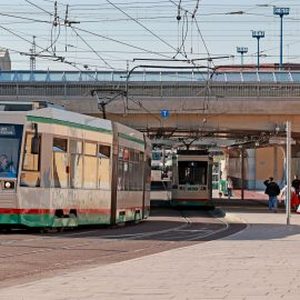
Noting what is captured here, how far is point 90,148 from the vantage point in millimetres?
25156

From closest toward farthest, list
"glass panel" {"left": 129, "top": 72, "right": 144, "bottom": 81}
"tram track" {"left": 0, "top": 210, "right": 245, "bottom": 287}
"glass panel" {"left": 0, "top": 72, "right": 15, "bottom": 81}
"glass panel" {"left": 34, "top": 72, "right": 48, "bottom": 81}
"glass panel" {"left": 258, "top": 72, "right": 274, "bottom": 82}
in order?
"tram track" {"left": 0, "top": 210, "right": 245, "bottom": 287}
"glass panel" {"left": 129, "top": 72, "right": 144, "bottom": 81}
"glass panel" {"left": 258, "top": 72, "right": 274, "bottom": 82}
"glass panel" {"left": 34, "top": 72, "right": 48, "bottom": 81}
"glass panel" {"left": 0, "top": 72, "right": 15, "bottom": 81}

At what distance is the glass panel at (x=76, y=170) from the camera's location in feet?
78.7

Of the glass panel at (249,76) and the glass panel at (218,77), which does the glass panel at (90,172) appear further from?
the glass panel at (249,76)

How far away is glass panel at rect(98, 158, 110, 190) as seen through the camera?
25.8 m

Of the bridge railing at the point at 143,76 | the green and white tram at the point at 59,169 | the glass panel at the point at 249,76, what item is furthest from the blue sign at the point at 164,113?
the green and white tram at the point at 59,169

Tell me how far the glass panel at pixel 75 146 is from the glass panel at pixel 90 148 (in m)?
0.37

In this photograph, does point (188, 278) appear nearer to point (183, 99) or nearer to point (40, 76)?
point (183, 99)

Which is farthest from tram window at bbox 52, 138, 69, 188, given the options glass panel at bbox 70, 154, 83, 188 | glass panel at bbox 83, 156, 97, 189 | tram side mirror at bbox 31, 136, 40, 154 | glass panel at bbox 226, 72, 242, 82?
glass panel at bbox 226, 72, 242, 82

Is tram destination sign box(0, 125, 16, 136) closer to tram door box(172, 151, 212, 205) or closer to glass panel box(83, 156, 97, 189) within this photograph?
glass panel box(83, 156, 97, 189)

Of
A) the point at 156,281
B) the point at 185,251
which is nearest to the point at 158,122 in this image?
the point at 185,251

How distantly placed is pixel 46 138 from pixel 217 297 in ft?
42.3

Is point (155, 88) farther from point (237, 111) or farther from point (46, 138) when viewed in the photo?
point (46, 138)

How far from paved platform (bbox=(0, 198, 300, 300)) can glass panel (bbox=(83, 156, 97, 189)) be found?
6.07 m

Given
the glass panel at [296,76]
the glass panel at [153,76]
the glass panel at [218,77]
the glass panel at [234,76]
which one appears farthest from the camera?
the glass panel at [296,76]
